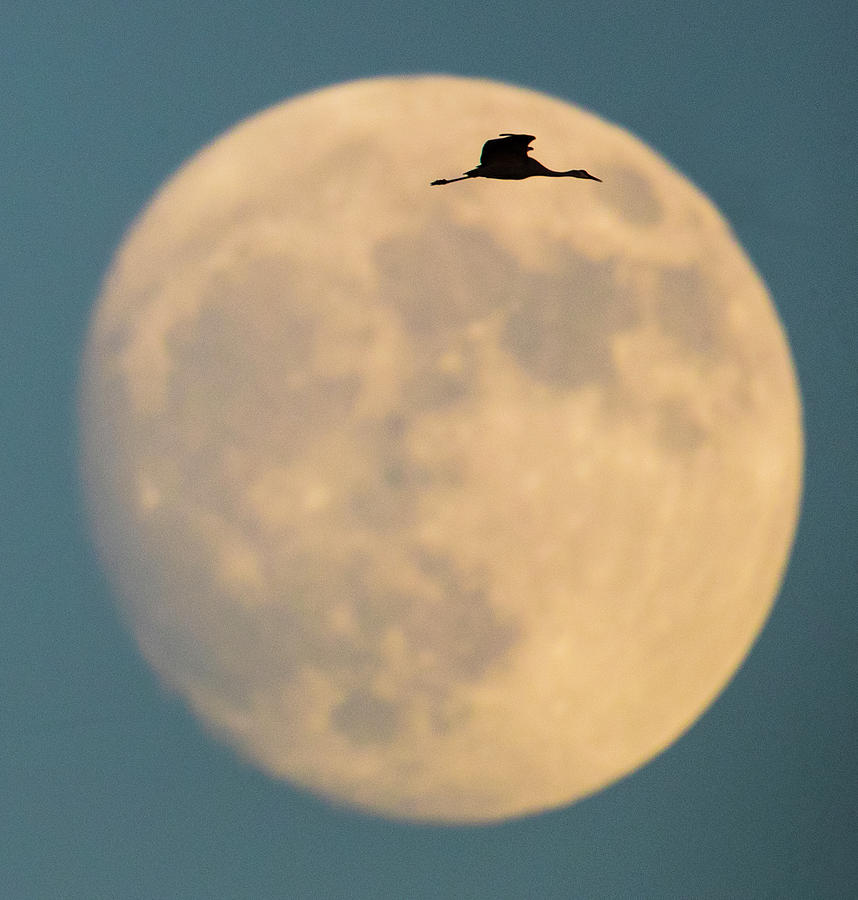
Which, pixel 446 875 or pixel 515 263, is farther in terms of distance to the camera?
pixel 446 875

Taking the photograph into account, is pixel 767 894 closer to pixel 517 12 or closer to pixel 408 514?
pixel 408 514

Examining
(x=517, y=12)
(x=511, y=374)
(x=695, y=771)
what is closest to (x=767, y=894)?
(x=695, y=771)

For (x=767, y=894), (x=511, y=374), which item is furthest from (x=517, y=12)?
(x=767, y=894)

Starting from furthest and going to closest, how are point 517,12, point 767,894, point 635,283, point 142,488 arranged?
point 767,894 < point 517,12 < point 635,283 < point 142,488

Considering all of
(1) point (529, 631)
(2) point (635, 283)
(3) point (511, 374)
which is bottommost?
(1) point (529, 631)

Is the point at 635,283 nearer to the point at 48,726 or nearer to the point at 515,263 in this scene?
the point at 515,263

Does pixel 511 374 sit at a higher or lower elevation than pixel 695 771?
higher

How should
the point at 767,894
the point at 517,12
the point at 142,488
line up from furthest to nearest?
1. the point at 767,894
2. the point at 517,12
3. the point at 142,488

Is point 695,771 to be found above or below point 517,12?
below

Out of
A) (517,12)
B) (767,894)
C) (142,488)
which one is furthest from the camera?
(767,894)
